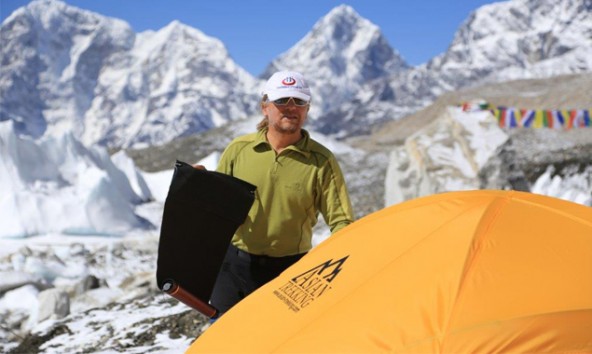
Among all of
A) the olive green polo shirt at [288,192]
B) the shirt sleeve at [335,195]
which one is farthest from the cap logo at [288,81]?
the shirt sleeve at [335,195]

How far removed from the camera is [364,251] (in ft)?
13.8

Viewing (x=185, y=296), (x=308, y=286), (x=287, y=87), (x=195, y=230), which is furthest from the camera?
(x=195, y=230)

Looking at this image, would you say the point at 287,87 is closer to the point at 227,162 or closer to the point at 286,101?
the point at 286,101

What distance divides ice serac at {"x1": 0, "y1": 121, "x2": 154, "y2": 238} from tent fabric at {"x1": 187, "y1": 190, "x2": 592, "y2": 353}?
1859 cm

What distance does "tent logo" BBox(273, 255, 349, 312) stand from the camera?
13.1 feet

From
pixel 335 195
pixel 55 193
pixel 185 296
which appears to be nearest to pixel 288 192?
pixel 335 195

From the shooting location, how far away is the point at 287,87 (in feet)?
14.6

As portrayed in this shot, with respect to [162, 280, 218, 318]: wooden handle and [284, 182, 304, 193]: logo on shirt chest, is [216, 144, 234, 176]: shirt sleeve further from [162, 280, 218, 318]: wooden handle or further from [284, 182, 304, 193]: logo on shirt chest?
[162, 280, 218, 318]: wooden handle

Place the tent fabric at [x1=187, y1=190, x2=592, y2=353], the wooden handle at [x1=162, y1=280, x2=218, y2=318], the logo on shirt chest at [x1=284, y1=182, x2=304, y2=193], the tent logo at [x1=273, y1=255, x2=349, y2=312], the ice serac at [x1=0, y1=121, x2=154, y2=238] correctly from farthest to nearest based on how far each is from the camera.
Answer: the ice serac at [x1=0, y1=121, x2=154, y2=238]
the wooden handle at [x1=162, y1=280, x2=218, y2=318]
the logo on shirt chest at [x1=284, y1=182, x2=304, y2=193]
the tent logo at [x1=273, y1=255, x2=349, y2=312]
the tent fabric at [x1=187, y1=190, x2=592, y2=353]

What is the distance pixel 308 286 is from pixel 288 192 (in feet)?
2.38

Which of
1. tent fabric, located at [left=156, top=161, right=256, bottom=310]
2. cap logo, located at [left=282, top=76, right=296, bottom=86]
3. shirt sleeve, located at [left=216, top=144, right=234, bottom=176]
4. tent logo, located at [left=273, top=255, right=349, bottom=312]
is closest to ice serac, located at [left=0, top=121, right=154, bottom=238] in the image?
tent fabric, located at [left=156, top=161, right=256, bottom=310]

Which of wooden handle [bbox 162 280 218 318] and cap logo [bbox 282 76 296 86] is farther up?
cap logo [bbox 282 76 296 86]

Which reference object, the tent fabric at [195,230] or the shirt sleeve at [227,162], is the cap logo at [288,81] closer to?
the shirt sleeve at [227,162]

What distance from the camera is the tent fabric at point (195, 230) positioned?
4.78 meters
